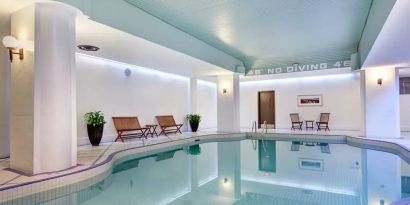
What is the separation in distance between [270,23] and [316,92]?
22.4 ft

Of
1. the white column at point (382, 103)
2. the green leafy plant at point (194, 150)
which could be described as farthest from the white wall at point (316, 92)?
the green leafy plant at point (194, 150)

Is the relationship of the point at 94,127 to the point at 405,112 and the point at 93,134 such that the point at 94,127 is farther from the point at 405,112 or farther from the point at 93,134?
the point at 405,112

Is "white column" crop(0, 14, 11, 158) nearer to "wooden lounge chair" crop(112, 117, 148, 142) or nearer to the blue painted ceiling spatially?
"wooden lounge chair" crop(112, 117, 148, 142)

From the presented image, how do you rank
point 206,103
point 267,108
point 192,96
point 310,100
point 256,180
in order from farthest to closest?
point 206,103
point 267,108
point 310,100
point 192,96
point 256,180

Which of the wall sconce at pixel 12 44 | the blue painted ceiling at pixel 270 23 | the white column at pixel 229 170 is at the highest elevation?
the blue painted ceiling at pixel 270 23

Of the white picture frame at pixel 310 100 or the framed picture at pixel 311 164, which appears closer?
the framed picture at pixel 311 164

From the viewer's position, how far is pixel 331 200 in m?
3.25

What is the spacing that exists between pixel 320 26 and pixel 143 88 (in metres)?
6.15

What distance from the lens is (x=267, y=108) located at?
42.9 feet

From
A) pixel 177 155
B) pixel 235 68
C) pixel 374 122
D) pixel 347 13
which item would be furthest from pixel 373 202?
pixel 235 68

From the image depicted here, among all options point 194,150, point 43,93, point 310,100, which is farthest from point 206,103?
point 43,93

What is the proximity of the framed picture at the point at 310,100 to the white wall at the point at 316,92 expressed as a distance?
0.15 m

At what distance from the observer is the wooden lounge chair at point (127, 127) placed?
764cm

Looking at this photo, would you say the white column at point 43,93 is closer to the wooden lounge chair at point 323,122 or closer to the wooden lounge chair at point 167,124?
the wooden lounge chair at point 167,124
